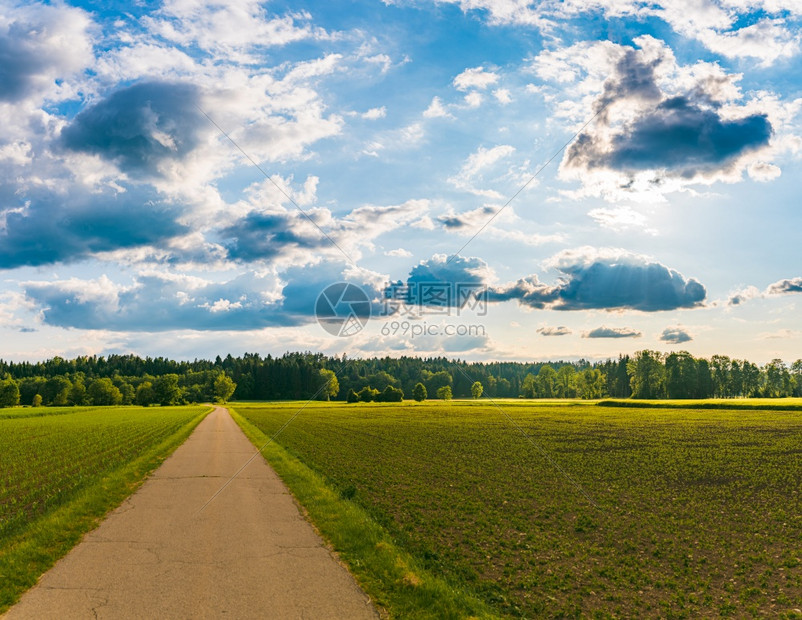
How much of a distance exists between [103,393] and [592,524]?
18680 centimetres

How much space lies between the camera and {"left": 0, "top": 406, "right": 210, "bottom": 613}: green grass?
10.4 metres

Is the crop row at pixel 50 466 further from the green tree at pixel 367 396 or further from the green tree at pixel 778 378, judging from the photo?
the green tree at pixel 778 378

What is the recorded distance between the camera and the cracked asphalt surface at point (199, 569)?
26.5 feet

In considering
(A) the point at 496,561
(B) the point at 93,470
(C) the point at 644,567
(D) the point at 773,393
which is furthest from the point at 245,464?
(D) the point at 773,393

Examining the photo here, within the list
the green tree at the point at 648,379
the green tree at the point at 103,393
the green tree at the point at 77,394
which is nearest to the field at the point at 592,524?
the green tree at the point at 648,379

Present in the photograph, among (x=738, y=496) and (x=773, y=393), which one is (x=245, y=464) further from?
(x=773, y=393)

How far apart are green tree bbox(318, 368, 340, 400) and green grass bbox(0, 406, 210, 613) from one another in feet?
449

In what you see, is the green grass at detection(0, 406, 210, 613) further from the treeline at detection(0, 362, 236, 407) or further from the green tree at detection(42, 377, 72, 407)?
the green tree at detection(42, 377, 72, 407)

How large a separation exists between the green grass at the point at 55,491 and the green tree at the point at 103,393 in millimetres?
143554

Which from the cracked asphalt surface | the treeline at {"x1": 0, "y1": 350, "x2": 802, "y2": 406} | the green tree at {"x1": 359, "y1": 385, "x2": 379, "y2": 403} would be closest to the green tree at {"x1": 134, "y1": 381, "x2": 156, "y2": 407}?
the treeline at {"x1": 0, "y1": 350, "x2": 802, "y2": 406}

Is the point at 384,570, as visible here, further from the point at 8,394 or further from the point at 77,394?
the point at 77,394

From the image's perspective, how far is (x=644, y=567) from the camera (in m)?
11.8

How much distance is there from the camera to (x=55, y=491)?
20.0 meters

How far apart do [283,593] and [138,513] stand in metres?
8.04
